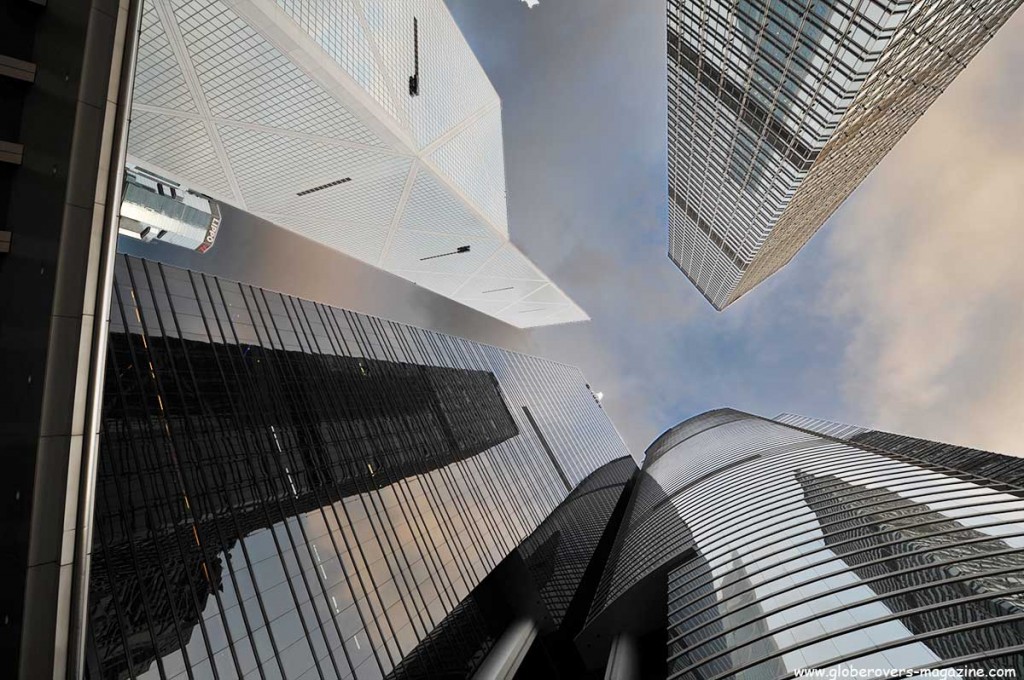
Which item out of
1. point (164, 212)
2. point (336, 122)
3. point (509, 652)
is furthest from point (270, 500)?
point (164, 212)

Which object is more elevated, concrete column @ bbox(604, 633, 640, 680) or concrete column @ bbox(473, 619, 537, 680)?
concrete column @ bbox(473, 619, 537, 680)

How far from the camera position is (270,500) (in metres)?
26.0

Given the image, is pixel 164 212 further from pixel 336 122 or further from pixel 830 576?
pixel 830 576

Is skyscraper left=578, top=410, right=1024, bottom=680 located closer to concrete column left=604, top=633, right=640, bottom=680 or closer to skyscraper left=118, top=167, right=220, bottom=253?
concrete column left=604, top=633, right=640, bottom=680

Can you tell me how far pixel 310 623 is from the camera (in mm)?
22672

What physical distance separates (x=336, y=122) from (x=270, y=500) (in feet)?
106

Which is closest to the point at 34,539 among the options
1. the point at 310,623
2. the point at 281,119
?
the point at 310,623

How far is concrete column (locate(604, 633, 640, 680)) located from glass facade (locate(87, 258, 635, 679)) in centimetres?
1130

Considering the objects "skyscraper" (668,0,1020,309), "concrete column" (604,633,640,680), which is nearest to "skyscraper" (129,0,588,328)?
"skyscraper" (668,0,1020,309)

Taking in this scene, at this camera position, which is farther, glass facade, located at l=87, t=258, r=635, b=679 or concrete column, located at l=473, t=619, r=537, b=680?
concrete column, located at l=473, t=619, r=537, b=680

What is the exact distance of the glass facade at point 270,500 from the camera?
62.4ft

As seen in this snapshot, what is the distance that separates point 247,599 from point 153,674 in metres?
4.36

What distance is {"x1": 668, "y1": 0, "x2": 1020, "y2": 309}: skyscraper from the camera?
117ft

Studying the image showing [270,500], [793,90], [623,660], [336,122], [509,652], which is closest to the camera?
[270,500]
